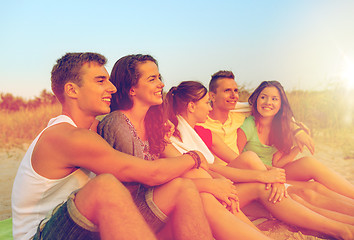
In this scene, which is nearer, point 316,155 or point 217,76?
point 217,76

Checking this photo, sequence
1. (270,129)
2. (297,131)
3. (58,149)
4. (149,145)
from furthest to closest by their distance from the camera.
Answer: (270,129) → (297,131) → (149,145) → (58,149)

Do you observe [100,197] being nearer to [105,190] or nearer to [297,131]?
[105,190]

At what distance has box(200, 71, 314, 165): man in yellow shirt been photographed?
4.34m

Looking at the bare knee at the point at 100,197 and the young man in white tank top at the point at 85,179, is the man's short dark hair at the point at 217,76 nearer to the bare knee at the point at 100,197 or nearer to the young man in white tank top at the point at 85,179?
the young man in white tank top at the point at 85,179

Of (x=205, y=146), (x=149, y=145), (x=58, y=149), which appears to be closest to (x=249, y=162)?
(x=205, y=146)

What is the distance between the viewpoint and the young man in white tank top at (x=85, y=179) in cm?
184

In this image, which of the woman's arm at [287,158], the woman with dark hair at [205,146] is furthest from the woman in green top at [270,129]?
the woman with dark hair at [205,146]

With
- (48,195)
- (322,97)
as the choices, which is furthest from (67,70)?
(322,97)

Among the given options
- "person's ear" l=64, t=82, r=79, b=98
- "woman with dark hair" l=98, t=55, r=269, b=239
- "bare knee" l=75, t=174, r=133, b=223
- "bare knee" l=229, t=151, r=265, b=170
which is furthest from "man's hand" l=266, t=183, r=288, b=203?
"person's ear" l=64, t=82, r=79, b=98

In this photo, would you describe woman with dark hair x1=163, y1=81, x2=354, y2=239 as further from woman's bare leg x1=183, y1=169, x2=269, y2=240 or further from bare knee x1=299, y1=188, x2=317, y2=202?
bare knee x1=299, y1=188, x2=317, y2=202

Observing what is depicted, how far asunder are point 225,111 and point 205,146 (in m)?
0.89

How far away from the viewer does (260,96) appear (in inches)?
175

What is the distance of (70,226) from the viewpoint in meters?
1.86

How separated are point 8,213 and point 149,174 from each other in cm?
309
